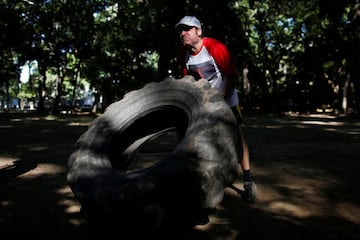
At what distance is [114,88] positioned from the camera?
30.1 metres

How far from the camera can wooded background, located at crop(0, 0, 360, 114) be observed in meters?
23.6

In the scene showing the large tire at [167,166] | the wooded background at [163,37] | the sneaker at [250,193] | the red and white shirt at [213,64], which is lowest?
the sneaker at [250,193]

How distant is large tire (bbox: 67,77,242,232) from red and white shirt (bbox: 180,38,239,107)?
0.22m

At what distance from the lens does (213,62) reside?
400 centimetres

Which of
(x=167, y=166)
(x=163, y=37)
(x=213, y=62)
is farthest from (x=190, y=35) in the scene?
(x=163, y=37)

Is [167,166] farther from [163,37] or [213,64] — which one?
[163,37]

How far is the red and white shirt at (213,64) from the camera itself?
3.88 m

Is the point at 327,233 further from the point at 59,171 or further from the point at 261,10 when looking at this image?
the point at 261,10

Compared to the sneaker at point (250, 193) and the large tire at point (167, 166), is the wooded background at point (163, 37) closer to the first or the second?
the large tire at point (167, 166)

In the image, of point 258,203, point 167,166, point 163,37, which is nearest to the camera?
point 167,166

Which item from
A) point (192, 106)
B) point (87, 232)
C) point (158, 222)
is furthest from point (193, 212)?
point (192, 106)

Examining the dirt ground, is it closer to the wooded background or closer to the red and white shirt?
the red and white shirt

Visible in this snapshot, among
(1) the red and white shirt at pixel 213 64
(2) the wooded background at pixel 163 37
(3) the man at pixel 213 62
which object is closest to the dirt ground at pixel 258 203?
(3) the man at pixel 213 62

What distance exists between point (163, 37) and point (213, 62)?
19.7 metres
